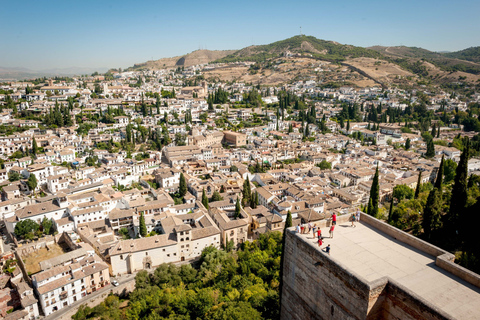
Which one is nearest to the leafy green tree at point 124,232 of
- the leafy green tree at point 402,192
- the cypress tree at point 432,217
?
the cypress tree at point 432,217

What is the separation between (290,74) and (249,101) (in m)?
39.0

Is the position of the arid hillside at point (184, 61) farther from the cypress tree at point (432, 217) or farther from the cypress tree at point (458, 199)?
the cypress tree at point (432, 217)

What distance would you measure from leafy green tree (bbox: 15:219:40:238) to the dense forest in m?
8.68

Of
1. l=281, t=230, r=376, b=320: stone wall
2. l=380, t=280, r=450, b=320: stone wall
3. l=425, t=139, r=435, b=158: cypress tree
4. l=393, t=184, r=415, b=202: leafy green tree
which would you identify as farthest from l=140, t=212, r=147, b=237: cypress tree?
l=425, t=139, r=435, b=158: cypress tree

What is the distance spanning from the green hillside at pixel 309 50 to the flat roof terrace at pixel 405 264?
109m

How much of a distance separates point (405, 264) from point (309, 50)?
124 meters

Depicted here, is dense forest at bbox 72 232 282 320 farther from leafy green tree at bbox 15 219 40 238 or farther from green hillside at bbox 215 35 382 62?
green hillside at bbox 215 35 382 62

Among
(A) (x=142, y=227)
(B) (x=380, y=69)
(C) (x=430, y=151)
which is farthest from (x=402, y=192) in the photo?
(B) (x=380, y=69)

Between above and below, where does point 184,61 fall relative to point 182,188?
above

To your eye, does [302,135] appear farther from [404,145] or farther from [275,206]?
[275,206]

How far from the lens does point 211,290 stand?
16.0 meters

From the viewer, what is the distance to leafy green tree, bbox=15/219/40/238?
2178 cm

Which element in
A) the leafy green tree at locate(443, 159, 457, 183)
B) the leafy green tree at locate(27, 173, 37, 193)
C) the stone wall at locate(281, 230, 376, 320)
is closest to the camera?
the stone wall at locate(281, 230, 376, 320)

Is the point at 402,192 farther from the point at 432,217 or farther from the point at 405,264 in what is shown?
the point at 405,264
